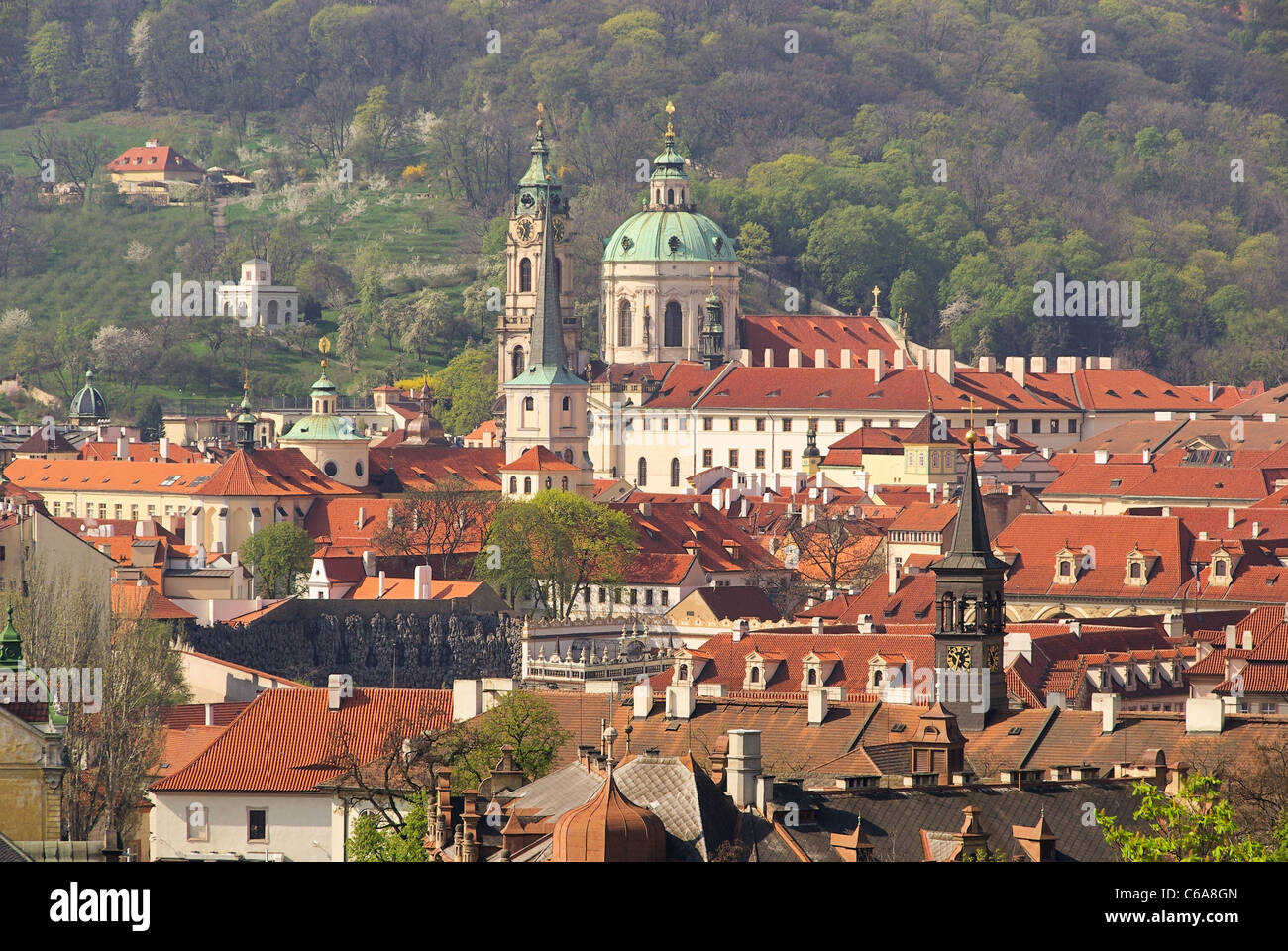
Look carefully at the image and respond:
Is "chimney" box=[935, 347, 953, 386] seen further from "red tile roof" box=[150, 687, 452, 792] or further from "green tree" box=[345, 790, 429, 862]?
"green tree" box=[345, 790, 429, 862]

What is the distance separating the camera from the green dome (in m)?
136

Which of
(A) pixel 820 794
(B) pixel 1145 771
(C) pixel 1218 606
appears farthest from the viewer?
(C) pixel 1218 606

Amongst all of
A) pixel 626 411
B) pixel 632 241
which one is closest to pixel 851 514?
pixel 626 411

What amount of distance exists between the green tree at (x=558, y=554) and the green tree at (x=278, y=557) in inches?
211

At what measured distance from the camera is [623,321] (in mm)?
134625

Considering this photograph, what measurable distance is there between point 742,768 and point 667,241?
110666mm

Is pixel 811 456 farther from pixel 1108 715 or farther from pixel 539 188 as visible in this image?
pixel 1108 715

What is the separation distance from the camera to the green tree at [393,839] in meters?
24.0

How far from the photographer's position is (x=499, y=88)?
196 m

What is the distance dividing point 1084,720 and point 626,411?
8727 centimetres

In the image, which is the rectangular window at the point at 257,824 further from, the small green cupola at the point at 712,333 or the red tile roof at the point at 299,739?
the small green cupola at the point at 712,333

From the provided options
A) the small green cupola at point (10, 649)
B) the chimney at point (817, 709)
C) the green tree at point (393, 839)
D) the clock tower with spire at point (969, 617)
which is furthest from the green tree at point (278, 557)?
the green tree at point (393, 839)

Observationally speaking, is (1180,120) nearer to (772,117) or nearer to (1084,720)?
(772,117)

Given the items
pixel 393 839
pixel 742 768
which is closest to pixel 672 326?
pixel 393 839
